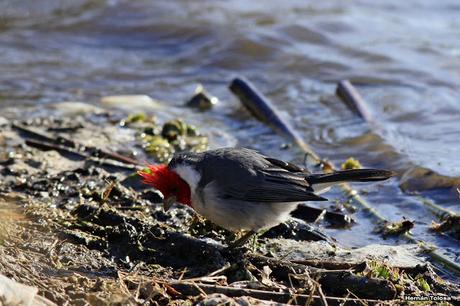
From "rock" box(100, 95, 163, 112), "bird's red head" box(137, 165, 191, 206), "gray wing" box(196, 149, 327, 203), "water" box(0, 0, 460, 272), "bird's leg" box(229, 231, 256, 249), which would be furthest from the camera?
"rock" box(100, 95, 163, 112)

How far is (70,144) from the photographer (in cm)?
775

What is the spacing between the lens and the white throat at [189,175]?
5.51 m

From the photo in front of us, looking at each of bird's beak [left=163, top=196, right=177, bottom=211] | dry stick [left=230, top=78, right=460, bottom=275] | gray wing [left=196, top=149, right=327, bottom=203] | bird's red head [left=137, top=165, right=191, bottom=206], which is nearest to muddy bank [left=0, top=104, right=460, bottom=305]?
bird's beak [left=163, top=196, right=177, bottom=211]

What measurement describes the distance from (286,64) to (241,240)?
656 cm

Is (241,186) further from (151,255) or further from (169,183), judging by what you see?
(151,255)

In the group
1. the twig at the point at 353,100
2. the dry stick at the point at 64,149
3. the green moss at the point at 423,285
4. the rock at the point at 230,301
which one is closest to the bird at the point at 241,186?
the green moss at the point at 423,285

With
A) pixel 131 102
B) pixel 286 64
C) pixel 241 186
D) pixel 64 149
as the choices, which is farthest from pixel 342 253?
pixel 286 64

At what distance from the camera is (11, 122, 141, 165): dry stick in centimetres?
739

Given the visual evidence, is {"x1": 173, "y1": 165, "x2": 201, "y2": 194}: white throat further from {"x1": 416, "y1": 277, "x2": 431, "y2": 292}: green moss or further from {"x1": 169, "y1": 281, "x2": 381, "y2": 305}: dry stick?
{"x1": 416, "y1": 277, "x2": 431, "y2": 292}: green moss

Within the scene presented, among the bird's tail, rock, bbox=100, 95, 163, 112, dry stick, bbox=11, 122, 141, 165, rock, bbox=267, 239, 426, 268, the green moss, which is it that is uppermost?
the bird's tail

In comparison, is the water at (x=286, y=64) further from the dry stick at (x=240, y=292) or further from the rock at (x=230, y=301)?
the rock at (x=230, y=301)

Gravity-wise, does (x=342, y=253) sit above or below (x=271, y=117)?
above

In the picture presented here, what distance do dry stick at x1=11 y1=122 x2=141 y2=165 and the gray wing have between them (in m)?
1.76

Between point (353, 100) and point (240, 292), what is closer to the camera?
point (240, 292)
